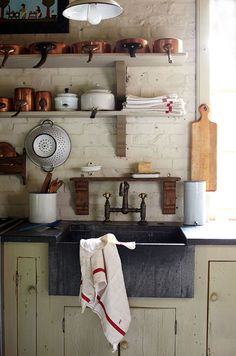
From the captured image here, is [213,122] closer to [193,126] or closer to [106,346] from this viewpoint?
[193,126]

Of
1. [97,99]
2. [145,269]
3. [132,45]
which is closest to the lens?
[145,269]

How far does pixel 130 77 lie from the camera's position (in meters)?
2.81

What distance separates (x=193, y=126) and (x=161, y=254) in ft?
3.21

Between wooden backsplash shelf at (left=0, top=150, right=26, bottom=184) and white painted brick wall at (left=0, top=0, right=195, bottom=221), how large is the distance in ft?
0.20

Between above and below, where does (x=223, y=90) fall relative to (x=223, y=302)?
above

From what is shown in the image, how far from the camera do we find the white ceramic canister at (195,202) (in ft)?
8.55

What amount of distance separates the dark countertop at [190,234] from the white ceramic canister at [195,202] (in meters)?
0.06

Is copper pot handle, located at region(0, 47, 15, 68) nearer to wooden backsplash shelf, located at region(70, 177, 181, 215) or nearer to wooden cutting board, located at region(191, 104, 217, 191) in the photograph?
wooden backsplash shelf, located at region(70, 177, 181, 215)

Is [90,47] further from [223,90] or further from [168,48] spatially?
[223,90]

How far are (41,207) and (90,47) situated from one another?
1016 millimetres

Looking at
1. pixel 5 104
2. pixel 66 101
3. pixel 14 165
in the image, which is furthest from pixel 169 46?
pixel 14 165

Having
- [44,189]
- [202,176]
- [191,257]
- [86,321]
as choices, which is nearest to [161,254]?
[191,257]

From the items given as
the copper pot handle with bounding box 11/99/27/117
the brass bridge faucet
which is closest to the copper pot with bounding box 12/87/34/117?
the copper pot handle with bounding box 11/99/27/117

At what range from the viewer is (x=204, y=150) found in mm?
2783
